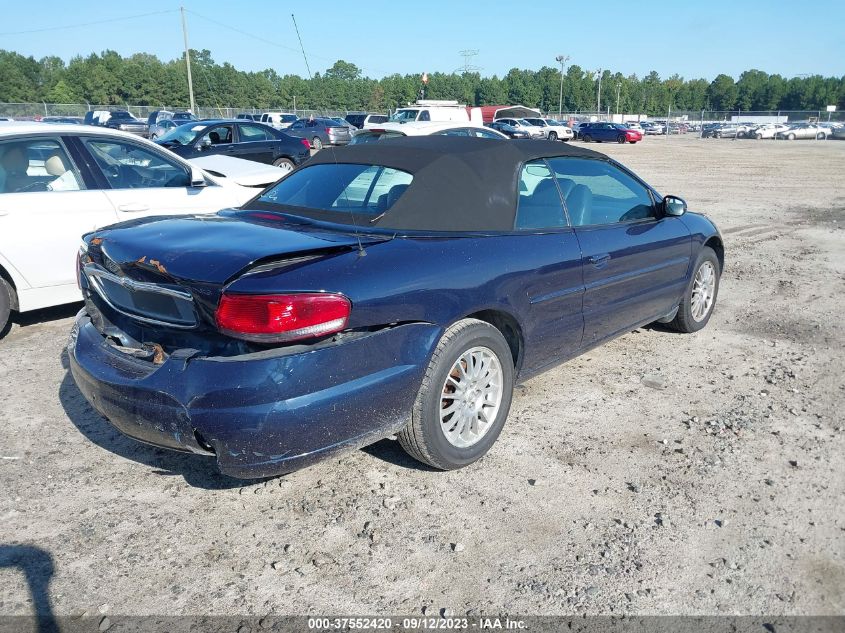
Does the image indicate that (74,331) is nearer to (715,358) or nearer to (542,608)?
(542,608)

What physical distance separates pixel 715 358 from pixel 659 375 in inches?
25.1

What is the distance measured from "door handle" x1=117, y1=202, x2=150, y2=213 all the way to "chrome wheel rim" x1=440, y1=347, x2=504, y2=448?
12.3ft

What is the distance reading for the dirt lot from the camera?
2.59 m

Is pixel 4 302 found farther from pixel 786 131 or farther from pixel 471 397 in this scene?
pixel 786 131

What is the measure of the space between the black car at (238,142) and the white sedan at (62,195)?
27.1 ft

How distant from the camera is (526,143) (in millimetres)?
4211

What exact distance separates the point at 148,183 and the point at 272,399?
4188 millimetres

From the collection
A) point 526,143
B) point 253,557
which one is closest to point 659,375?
point 526,143

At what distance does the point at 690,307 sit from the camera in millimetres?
5469

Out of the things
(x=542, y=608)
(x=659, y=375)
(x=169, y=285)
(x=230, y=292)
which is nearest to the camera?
(x=542, y=608)

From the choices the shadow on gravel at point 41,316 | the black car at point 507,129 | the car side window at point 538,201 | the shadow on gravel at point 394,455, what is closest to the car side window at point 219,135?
the shadow on gravel at point 41,316

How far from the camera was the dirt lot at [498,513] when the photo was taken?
2592 mm

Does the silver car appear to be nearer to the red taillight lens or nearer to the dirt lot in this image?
the dirt lot

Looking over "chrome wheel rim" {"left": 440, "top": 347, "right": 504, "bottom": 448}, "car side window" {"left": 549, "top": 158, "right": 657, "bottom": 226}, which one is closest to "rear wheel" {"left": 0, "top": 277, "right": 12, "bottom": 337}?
"chrome wheel rim" {"left": 440, "top": 347, "right": 504, "bottom": 448}
